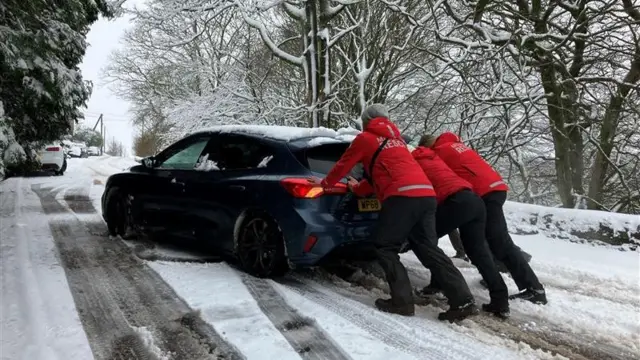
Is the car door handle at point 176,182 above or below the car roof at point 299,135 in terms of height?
below

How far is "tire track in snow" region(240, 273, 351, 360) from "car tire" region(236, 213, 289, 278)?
17 cm

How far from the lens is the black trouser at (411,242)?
12.3 feet

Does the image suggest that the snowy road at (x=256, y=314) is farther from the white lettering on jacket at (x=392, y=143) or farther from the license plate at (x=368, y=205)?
the white lettering on jacket at (x=392, y=143)

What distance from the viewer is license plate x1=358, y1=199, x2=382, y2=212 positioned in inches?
173

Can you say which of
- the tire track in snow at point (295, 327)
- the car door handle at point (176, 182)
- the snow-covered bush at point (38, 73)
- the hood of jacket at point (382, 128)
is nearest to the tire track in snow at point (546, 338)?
the tire track in snow at point (295, 327)

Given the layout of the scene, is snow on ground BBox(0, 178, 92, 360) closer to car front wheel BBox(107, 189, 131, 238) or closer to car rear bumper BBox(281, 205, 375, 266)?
car front wheel BBox(107, 189, 131, 238)

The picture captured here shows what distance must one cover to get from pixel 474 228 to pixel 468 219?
114 millimetres

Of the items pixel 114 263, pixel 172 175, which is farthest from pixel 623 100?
pixel 114 263

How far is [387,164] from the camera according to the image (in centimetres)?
384

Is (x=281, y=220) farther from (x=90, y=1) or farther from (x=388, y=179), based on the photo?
(x=90, y=1)

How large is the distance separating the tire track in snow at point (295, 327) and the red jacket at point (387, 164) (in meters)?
1.12

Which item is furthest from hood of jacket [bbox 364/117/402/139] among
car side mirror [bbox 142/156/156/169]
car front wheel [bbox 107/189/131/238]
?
car front wheel [bbox 107/189/131/238]

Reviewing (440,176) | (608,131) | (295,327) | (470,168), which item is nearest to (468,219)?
(440,176)

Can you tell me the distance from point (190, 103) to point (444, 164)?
1497 centimetres
